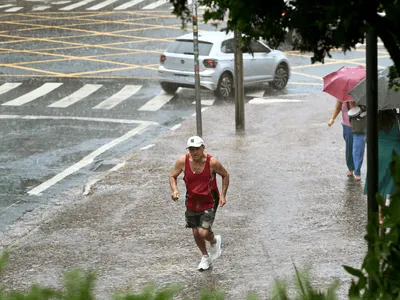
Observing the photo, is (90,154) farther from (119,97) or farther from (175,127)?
(119,97)

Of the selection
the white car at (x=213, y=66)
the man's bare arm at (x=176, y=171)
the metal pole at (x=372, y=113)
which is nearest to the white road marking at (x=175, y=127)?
the white car at (x=213, y=66)

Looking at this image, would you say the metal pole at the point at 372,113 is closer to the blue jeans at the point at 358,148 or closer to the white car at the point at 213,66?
the blue jeans at the point at 358,148

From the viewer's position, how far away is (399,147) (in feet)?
37.8

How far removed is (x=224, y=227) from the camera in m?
12.2

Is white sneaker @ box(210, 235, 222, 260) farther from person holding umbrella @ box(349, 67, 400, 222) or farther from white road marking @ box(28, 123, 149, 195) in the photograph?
white road marking @ box(28, 123, 149, 195)

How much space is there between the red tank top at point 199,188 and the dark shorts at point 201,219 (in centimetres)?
5

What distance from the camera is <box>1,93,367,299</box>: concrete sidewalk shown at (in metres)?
10.3

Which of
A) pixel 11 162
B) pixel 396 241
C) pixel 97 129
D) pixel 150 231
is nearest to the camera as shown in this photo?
pixel 396 241

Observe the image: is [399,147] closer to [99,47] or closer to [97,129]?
[97,129]

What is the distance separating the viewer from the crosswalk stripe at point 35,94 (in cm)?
2294

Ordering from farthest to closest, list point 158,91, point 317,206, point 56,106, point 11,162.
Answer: point 158,91 → point 56,106 → point 11,162 → point 317,206

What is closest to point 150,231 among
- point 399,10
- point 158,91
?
point 399,10

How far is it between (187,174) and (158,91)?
14.2 metres

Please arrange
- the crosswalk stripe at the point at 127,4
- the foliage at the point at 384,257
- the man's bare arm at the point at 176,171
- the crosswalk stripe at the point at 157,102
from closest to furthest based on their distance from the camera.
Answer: the foliage at the point at 384,257, the man's bare arm at the point at 176,171, the crosswalk stripe at the point at 157,102, the crosswalk stripe at the point at 127,4
